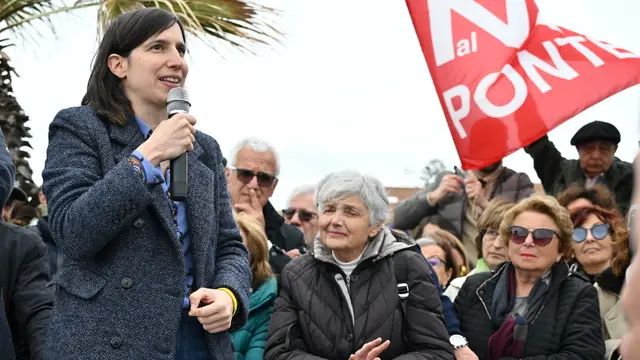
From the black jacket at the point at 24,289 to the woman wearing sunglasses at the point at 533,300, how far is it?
216 centimetres

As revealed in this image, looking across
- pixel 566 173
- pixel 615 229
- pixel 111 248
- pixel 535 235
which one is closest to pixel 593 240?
pixel 615 229

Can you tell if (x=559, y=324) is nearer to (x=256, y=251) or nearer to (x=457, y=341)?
(x=457, y=341)

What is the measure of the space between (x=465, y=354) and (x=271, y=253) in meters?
1.70

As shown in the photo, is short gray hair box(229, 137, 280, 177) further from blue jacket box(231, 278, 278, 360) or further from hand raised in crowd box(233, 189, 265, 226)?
blue jacket box(231, 278, 278, 360)

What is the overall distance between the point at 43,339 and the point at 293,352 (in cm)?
114

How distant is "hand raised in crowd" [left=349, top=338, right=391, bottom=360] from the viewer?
4.09 metres

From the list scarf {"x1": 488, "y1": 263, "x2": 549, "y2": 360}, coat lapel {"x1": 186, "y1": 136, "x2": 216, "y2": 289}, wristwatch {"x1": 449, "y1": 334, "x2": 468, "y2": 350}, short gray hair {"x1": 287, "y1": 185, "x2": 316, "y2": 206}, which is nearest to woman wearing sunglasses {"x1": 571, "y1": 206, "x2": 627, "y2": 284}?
scarf {"x1": 488, "y1": 263, "x2": 549, "y2": 360}

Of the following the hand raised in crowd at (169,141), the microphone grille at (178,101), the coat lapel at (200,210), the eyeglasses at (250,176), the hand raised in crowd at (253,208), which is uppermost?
the microphone grille at (178,101)

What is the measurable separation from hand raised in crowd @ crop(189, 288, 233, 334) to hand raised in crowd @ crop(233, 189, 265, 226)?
9.59ft

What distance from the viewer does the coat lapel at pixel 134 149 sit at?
2732mm

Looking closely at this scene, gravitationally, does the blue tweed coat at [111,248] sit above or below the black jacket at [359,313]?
above

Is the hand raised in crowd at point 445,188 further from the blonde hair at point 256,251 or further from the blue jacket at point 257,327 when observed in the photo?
the blue jacket at point 257,327

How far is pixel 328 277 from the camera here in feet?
14.8

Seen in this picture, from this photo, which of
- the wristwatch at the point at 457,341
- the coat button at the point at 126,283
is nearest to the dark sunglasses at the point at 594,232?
the wristwatch at the point at 457,341
